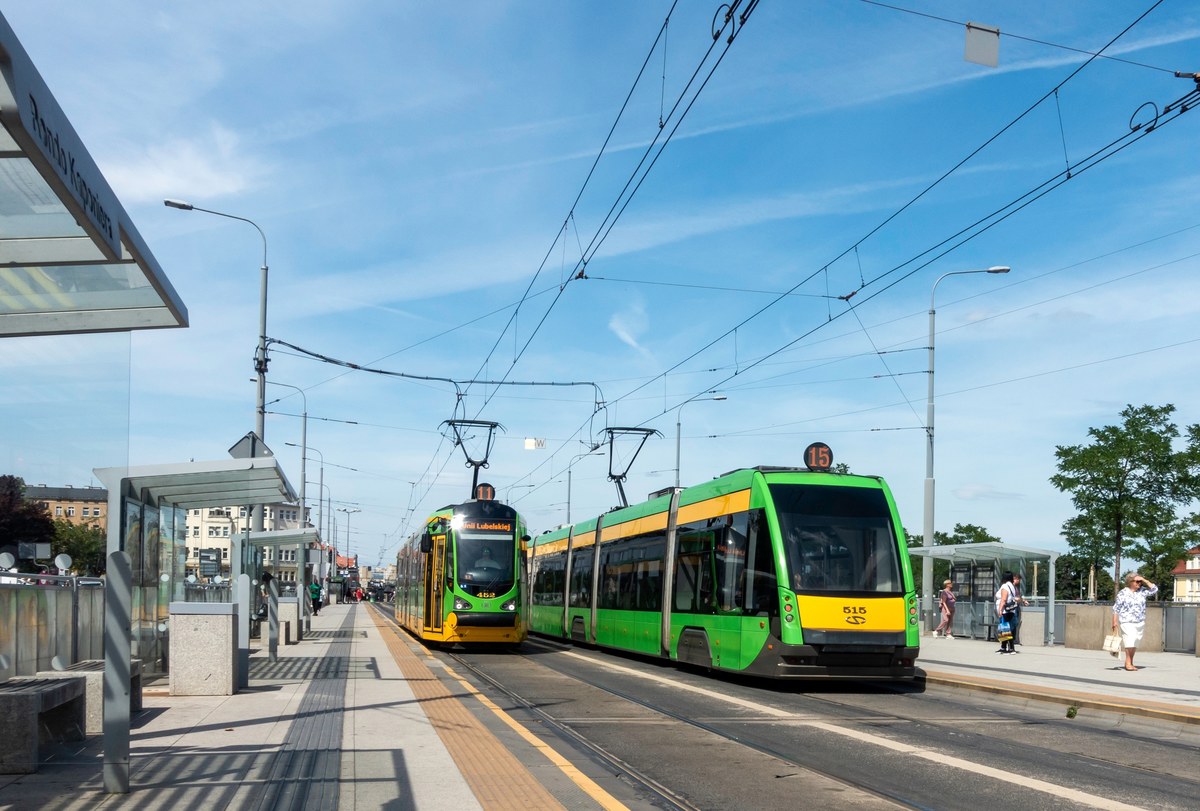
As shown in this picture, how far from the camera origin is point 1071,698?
14602mm

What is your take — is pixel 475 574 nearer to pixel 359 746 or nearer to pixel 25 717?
pixel 359 746

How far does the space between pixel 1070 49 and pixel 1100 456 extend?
43.7m

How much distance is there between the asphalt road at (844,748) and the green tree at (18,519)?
13.6ft

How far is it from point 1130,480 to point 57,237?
175 ft

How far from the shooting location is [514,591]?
25641 millimetres

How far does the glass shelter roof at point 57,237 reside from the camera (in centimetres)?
523

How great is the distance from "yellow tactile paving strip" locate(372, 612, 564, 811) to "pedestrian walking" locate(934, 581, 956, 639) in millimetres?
19775

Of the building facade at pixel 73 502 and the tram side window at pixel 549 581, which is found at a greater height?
the building facade at pixel 73 502

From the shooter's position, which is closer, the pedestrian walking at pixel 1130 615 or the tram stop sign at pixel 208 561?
Result: the pedestrian walking at pixel 1130 615

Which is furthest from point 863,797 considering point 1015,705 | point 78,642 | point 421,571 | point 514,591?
point 421,571

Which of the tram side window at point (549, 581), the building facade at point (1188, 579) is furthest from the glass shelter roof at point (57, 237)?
the building facade at point (1188, 579)

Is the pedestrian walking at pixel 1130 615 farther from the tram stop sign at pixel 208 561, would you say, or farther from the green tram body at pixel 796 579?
the tram stop sign at pixel 208 561

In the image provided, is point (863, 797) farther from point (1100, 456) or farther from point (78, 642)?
point (1100, 456)

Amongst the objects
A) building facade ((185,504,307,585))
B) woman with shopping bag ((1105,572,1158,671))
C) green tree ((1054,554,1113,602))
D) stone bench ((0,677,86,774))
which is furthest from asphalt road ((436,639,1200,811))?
green tree ((1054,554,1113,602))
